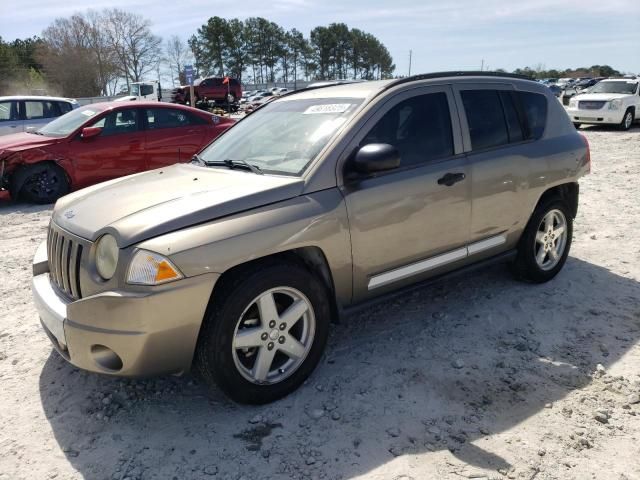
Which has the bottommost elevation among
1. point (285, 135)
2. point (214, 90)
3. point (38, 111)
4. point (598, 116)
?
point (285, 135)

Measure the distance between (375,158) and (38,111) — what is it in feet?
35.3

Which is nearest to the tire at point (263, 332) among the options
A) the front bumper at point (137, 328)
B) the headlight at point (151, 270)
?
the front bumper at point (137, 328)

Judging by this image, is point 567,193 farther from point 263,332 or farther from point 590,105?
point 590,105

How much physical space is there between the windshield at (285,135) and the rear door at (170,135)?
506cm

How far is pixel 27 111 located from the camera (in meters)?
11.4

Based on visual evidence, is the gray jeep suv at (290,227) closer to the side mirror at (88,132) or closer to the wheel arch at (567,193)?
the wheel arch at (567,193)

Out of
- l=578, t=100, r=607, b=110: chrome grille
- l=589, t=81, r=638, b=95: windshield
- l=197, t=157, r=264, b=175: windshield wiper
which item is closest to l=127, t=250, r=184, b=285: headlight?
l=197, t=157, r=264, b=175: windshield wiper

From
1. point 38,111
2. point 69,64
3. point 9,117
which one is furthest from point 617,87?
point 69,64

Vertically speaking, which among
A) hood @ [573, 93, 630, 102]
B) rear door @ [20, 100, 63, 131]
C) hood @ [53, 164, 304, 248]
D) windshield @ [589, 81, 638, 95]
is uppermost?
windshield @ [589, 81, 638, 95]

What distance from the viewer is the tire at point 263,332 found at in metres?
2.80

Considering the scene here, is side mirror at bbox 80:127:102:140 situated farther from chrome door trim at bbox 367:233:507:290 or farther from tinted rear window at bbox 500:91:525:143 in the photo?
chrome door trim at bbox 367:233:507:290

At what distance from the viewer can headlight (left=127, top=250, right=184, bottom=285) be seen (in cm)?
262

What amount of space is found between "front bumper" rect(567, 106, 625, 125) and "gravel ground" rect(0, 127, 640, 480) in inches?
586

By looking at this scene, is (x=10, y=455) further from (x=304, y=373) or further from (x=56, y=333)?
(x=304, y=373)
